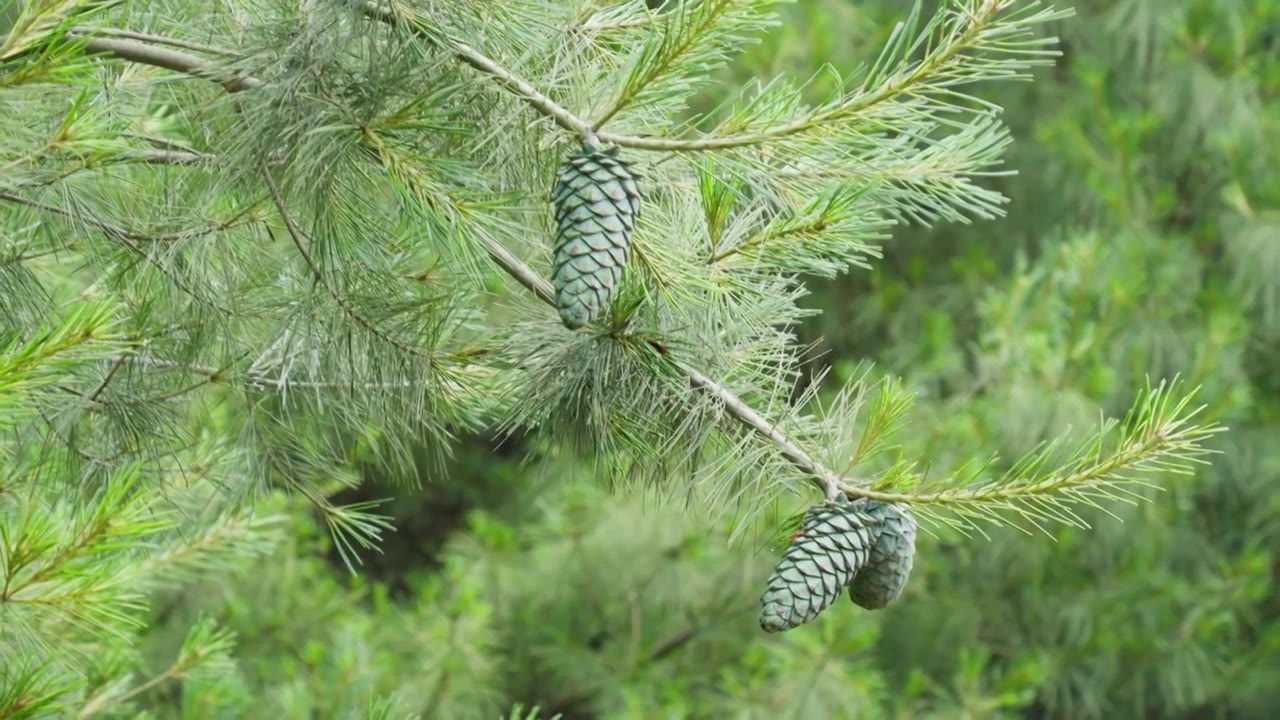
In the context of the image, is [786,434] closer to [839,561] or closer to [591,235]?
[839,561]

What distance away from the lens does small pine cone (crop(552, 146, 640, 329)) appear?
3.23 feet

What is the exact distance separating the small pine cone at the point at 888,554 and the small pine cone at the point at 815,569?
0.03 meters

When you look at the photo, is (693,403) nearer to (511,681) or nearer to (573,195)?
(573,195)

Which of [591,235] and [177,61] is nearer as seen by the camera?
[591,235]

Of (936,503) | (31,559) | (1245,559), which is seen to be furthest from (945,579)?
(31,559)

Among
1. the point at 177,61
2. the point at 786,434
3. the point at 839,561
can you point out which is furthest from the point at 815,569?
the point at 177,61

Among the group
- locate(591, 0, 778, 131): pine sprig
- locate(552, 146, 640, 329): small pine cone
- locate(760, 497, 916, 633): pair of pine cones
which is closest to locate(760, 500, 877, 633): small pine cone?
locate(760, 497, 916, 633): pair of pine cones

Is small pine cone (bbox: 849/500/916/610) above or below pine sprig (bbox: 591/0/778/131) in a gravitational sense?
below

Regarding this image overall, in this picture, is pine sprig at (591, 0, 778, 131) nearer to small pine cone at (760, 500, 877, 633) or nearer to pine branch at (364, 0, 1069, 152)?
pine branch at (364, 0, 1069, 152)

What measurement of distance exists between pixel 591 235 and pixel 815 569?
28 cm

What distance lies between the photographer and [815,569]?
104 centimetres

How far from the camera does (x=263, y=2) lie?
129 centimetres

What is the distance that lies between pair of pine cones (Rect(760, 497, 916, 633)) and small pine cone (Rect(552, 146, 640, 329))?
0.23 metres

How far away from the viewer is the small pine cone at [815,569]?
1.03 meters
